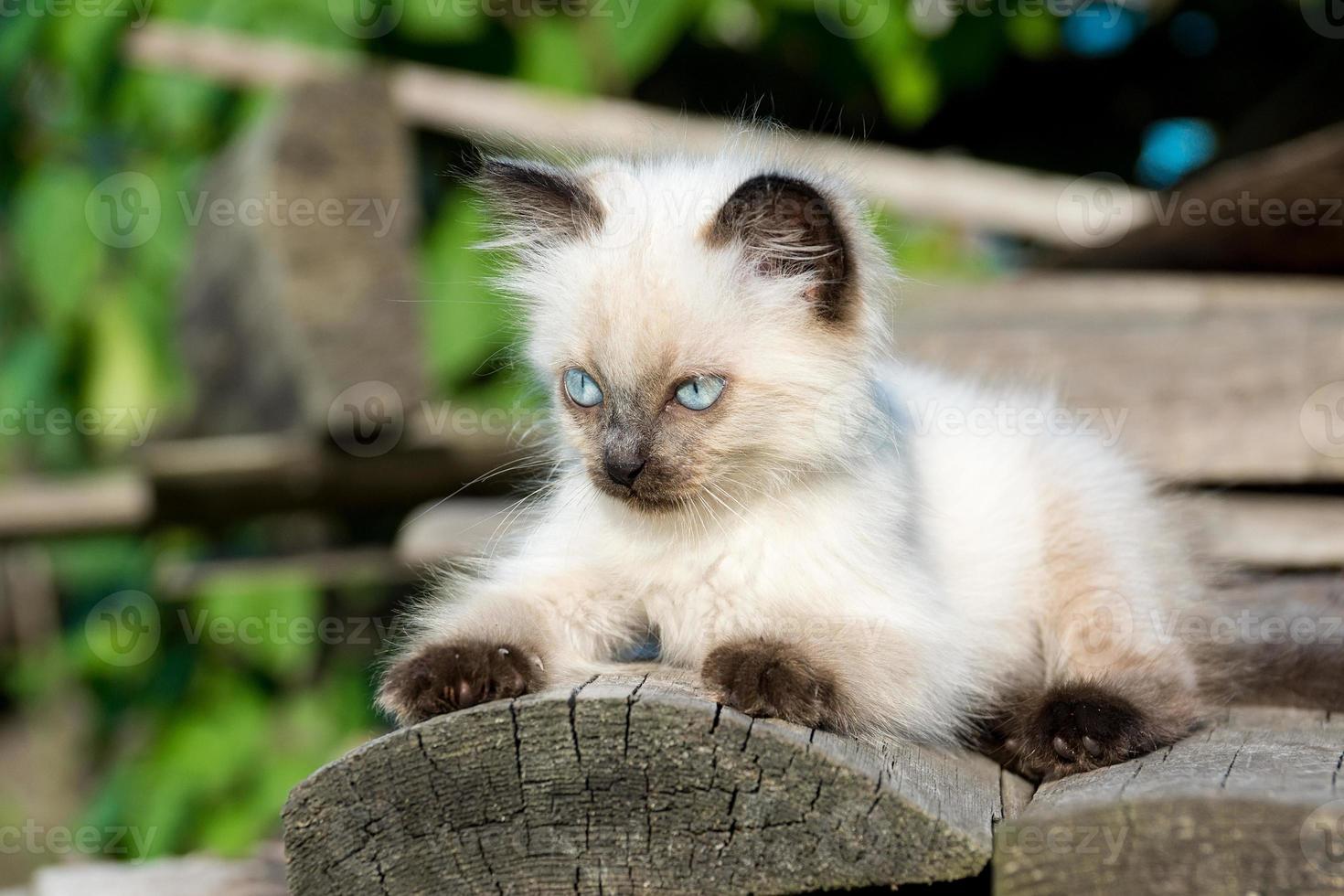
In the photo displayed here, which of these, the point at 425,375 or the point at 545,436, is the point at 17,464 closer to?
the point at 425,375

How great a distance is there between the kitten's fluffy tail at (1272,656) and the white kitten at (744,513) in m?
0.17

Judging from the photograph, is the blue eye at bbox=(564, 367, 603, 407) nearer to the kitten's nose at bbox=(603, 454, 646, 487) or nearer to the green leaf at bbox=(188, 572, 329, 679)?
the kitten's nose at bbox=(603, 454, 646, 487)

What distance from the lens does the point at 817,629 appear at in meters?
2.48

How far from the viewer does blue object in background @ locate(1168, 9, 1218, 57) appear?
27.8 feet

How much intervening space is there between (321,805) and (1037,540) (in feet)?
6.18

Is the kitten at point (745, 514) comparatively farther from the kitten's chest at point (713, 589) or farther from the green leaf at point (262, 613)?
the green leaf at point (262, 613)

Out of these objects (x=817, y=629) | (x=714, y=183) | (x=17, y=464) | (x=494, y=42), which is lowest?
(x=17, y=464)

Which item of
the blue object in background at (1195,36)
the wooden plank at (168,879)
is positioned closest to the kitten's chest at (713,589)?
the wooden plank at (168,879)

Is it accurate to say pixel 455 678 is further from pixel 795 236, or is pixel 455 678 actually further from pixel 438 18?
pixel 438 18

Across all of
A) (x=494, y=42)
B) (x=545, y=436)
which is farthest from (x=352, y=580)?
(x=545, y=436)

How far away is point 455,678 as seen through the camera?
2307 mm

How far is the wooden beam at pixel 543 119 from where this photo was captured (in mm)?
5066

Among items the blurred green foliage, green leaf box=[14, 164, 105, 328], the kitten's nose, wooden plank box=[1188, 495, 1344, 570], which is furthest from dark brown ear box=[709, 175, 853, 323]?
green leaf box=[14, 164, 105, 328]

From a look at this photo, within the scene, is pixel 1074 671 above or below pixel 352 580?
above
